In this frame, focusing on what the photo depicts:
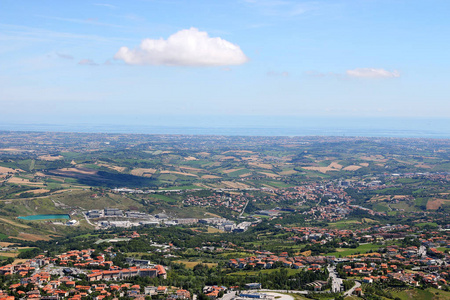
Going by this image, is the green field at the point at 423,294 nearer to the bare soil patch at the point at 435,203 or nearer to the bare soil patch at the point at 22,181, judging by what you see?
the bare soil patch at the point at 435,203

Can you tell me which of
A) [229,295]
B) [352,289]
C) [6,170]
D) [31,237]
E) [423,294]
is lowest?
[31,237]

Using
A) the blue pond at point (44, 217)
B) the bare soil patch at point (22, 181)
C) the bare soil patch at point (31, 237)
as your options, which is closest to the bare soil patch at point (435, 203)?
the blue pond at point (44, 217)

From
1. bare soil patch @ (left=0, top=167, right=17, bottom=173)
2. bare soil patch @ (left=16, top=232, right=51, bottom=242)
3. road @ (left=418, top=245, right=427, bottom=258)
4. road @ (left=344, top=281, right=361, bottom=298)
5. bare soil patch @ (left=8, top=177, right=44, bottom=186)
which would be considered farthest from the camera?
bare soil patch @ (left=0, top=167, right=17, bottom=173)

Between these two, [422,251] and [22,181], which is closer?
[422,251]

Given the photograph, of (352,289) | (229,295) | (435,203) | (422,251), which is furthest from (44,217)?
(435,203)

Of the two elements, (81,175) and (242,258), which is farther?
(81,175)

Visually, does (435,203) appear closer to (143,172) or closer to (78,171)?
(143,172)

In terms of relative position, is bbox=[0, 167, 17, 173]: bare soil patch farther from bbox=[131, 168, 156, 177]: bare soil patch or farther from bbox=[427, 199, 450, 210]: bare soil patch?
bbox=[427, 199, 450, 210]: bare soil patch

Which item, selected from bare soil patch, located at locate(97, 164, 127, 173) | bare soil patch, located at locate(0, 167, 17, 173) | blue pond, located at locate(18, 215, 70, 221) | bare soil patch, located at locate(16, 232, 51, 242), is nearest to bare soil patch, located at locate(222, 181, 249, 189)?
bare soil patch, located at locate(97, 164, 127, 173)

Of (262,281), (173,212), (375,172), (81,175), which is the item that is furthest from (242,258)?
(375,172)

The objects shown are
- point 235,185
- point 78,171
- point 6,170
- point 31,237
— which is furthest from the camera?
point 78,171

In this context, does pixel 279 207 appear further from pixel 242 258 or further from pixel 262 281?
pixel 262 281
